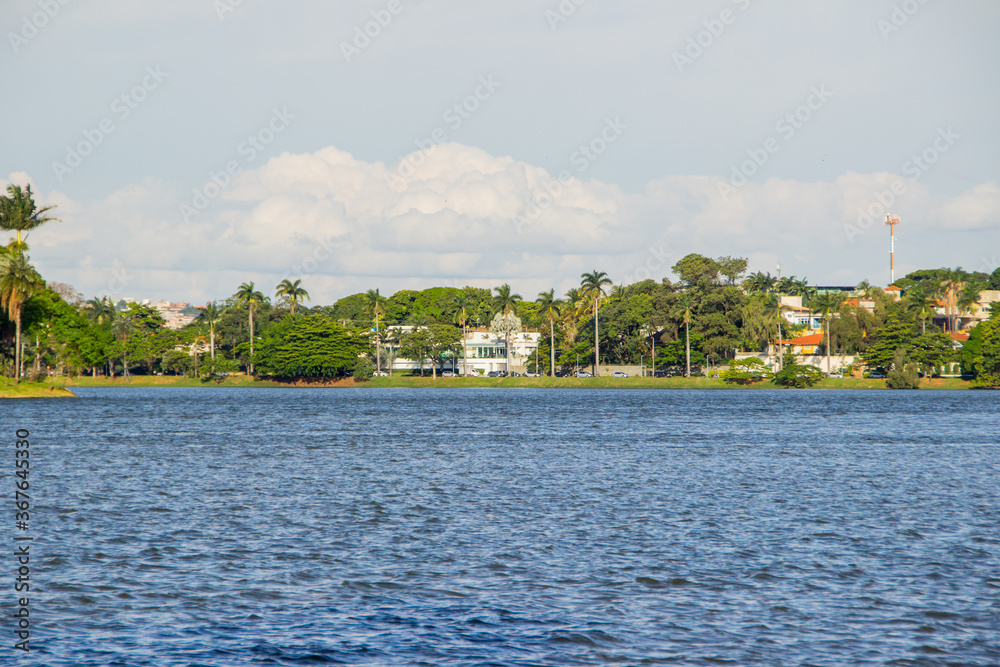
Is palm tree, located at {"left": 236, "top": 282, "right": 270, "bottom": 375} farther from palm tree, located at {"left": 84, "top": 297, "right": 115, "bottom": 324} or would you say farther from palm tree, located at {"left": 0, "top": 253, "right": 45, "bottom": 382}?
palm tree, located at {"left": 0, "top": 253, "right": 45, "bottom": 382}

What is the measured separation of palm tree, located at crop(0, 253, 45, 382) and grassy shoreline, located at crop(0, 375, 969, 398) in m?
41.0

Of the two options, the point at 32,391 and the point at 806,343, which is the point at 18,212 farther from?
the point at 806,343

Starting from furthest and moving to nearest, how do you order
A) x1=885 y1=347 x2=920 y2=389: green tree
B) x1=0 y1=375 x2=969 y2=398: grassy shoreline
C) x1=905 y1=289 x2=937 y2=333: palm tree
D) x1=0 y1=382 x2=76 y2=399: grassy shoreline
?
1. x1=905 y1=289 x2=937 y2=333: palm tree
2. x1=0 y1=375 x2=969 y2=398: grassy shoreline
3. x1=885 y1=347 x2=920 y2=389: green tree
4. x1=0 y1=382 x2=76 y2=399: grassy shoreline

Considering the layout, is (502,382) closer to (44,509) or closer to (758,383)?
(758,383)

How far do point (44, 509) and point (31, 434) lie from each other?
3537 cm

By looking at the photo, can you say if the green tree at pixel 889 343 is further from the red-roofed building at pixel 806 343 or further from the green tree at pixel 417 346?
the green tree at pixel 417 346

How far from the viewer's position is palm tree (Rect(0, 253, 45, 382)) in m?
96.1

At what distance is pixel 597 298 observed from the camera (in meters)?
163

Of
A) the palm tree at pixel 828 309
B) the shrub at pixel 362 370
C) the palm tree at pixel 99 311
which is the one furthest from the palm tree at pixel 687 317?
the palm tree at pixel 99 311

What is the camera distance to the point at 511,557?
20.9 meters

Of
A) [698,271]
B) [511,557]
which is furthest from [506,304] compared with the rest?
[511,557]

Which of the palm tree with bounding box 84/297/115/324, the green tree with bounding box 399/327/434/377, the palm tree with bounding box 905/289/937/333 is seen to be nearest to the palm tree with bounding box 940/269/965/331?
the palm tree with bounding box 905/289/937/333

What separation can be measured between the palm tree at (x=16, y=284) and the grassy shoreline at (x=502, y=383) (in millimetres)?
40981

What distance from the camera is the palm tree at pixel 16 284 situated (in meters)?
96.1
